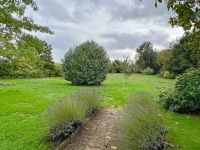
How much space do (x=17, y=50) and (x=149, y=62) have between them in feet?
166

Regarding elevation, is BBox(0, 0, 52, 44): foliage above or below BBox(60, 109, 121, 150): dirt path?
above

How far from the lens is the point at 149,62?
65562 millimetres

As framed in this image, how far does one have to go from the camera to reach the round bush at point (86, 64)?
1229 inches

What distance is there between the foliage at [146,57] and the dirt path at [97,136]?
175 feet

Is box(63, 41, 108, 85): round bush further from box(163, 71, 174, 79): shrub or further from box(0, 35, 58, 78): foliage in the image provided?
box(163, 71, 174, 79): shrub

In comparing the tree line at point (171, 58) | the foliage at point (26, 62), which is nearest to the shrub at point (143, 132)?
the tree line at point (171, 58)

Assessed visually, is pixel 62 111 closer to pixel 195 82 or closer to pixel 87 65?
pixel 195 82

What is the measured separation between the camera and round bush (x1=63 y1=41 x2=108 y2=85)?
102ft

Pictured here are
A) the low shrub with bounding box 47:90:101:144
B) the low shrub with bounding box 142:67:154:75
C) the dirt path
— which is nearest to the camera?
the dirt path

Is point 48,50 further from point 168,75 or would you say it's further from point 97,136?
point 97,136

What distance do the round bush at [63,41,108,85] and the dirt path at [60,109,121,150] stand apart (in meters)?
19.1

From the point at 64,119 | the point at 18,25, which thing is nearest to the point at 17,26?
the point at 18,25


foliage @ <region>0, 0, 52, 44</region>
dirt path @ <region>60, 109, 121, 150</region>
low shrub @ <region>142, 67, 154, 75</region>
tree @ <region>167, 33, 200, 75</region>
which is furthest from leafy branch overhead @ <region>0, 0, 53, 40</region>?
low shrub @ <region>142, 67, 154, 75</region>

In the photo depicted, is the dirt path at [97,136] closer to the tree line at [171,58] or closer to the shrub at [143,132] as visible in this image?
the shrub at [143,132]
